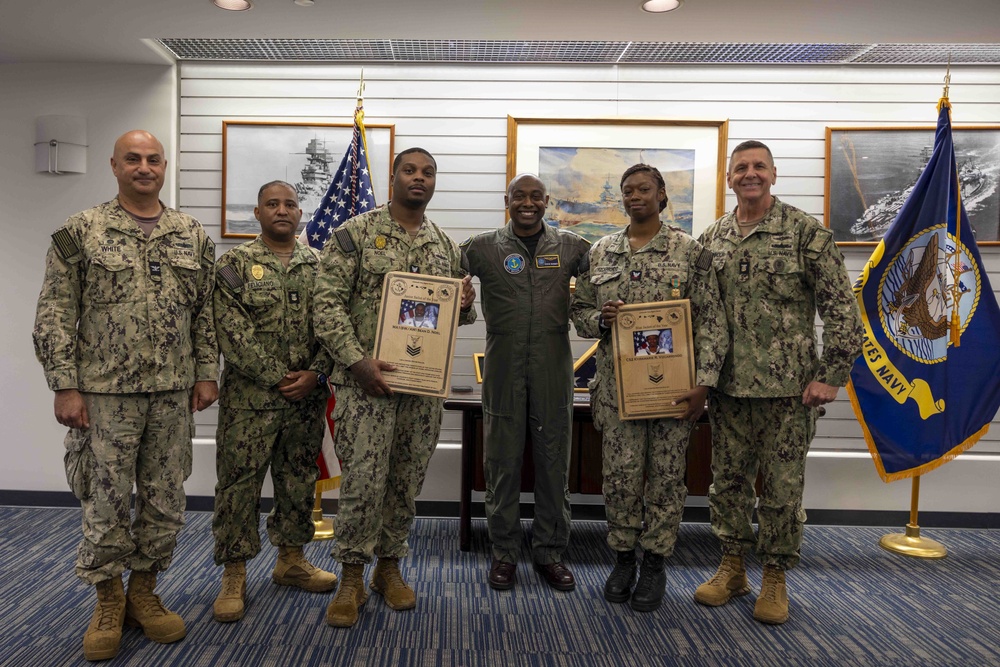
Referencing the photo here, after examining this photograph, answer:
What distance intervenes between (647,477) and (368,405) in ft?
4.07

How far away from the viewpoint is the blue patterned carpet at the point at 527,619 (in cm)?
239

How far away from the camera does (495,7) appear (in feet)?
10.5

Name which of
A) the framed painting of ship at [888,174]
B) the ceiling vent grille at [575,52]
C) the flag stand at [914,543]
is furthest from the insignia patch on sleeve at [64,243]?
the flag stand at [914,543]

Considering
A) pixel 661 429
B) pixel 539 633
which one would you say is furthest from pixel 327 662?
pixel 661 429

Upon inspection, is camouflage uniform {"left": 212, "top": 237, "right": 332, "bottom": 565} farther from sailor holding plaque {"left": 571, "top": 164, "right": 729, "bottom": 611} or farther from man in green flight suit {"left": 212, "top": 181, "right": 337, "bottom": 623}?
sailor holding plaque {"left": 571, "top": 164, "right": 729, "bottom": 611}

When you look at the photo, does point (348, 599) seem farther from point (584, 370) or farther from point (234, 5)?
point (234, 5)

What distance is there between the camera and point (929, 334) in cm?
368

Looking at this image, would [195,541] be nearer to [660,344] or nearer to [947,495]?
[660,344]

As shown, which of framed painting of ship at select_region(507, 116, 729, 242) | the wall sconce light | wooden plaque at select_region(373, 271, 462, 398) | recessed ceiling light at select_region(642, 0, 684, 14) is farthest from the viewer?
framed painting of ship at select_region(507, 116, 729, 242)

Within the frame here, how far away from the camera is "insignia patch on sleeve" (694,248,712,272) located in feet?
9.02

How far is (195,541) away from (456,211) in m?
2.53

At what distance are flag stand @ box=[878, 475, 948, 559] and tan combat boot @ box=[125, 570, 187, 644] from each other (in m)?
3.72

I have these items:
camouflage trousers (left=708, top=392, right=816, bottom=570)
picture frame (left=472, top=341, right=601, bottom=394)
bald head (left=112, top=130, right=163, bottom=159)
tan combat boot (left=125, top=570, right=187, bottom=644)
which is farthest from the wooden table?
bald head (left=112, top=130, right=163, bottom=159)

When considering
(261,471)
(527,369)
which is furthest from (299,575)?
(527,369)
